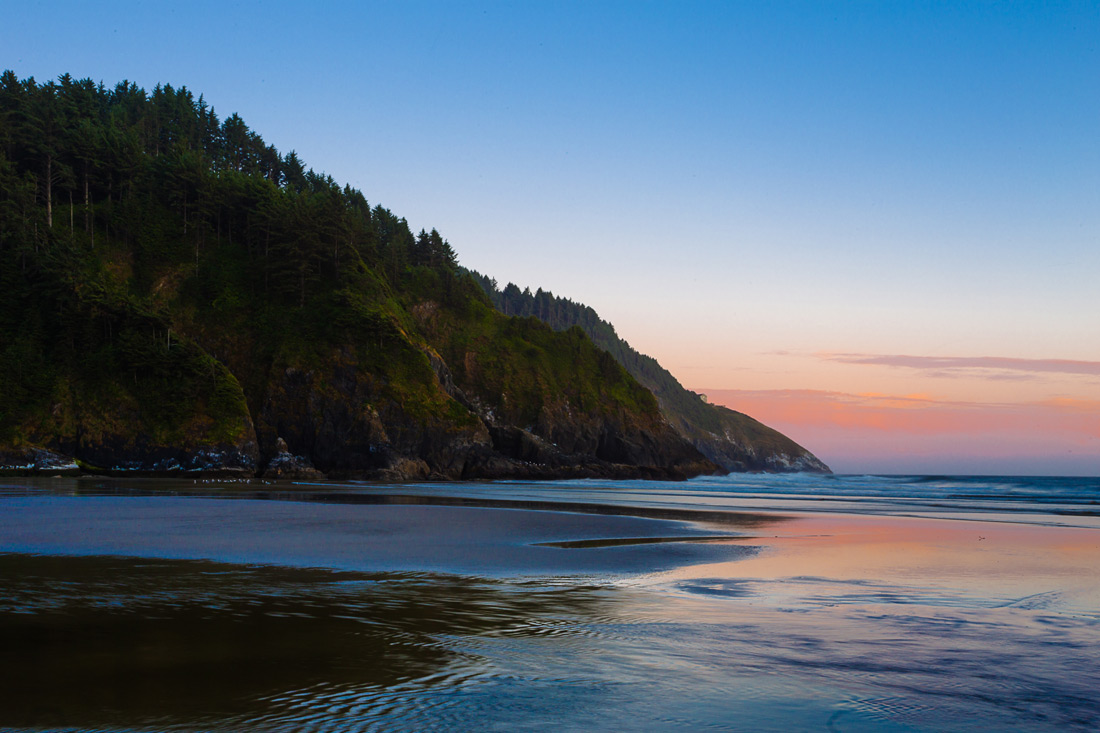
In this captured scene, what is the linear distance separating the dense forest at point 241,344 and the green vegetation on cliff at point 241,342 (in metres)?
0.22

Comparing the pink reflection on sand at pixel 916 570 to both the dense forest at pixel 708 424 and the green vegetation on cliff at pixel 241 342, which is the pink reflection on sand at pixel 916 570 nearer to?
the green vegetation on cliff at pixel 241 342

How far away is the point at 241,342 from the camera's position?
67.8m

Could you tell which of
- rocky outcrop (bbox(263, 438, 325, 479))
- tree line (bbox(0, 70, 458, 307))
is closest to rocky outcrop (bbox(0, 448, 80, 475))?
rocky outcrop (bbox(263, 438, 325, 479))

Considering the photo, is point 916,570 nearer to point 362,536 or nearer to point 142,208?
point 362,536

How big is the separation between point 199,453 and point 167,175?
4384 cm

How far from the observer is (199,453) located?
53594 mm

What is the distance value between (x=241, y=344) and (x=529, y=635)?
223 feet

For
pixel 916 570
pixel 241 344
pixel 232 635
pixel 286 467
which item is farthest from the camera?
pixel 241 344

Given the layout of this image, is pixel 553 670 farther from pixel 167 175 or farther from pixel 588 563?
pixel 167 175

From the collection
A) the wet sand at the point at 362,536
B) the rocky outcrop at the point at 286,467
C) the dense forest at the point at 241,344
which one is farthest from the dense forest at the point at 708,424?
the wet sand at the point at 362,536

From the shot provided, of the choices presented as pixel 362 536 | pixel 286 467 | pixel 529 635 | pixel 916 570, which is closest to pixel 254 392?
pixel 286 467

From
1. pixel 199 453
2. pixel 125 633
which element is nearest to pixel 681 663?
pixel 125 633

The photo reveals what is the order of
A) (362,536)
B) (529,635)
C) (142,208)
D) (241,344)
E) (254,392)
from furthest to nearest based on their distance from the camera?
(142,208) → (241,344) → (254,392) → (362,536) → (529,635)

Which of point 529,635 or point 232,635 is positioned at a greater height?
point 232,635
